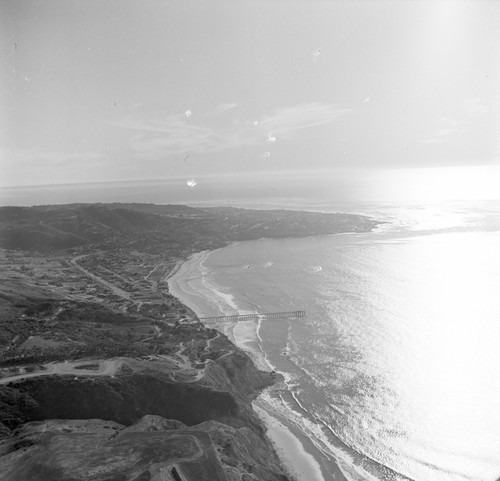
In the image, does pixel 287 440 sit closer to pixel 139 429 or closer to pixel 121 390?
pixel 139 429

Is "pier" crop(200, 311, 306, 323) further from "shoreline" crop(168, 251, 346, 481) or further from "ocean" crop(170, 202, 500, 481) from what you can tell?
"shoreline" crop(168, 251, 346, 481)

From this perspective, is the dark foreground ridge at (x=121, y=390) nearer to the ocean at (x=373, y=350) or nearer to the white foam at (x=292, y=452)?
the white foam at (x=292, y=452)

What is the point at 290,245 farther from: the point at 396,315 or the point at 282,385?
the point at 282,385

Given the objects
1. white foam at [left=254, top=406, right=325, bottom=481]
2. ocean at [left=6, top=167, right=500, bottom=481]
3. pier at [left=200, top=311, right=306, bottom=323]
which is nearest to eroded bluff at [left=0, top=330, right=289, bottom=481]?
white foam at [left=254, top=406, right=325, bottom=481]

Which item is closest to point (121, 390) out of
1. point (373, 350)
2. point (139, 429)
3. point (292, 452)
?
point (139, 429)

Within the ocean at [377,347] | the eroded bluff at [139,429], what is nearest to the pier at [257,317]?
the ocean at [377,347]
